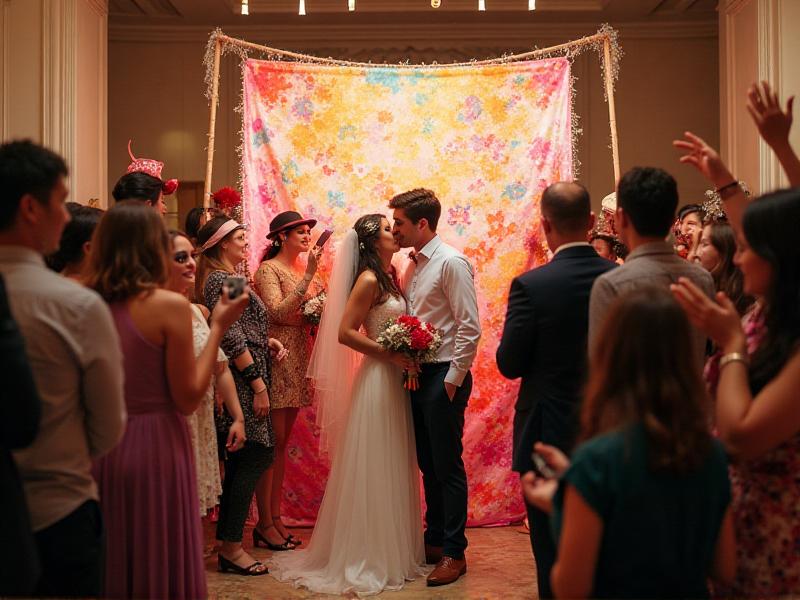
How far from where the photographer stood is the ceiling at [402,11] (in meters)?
7.75

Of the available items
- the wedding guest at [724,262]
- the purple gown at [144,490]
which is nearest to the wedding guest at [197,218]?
the purple gown at [144,490]

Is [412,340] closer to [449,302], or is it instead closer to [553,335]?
[449,302]

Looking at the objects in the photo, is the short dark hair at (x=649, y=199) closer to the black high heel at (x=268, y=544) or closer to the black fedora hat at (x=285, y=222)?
the black fedora hat at (x=285, y=222)

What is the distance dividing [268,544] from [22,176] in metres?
3.04

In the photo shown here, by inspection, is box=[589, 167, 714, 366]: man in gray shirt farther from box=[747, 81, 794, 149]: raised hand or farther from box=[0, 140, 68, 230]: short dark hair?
box=[0, 140, 68, 230]: short dark hair

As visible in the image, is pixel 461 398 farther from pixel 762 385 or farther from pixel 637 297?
pixel 637 297

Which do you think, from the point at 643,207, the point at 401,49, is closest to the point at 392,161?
the point at 643,207

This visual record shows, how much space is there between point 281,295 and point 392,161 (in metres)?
1.04

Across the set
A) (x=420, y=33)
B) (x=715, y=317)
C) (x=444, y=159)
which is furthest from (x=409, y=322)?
(x=420, y=33)

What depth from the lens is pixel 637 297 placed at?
1640mm

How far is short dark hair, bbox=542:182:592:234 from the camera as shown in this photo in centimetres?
304

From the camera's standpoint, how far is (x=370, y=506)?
3947mm

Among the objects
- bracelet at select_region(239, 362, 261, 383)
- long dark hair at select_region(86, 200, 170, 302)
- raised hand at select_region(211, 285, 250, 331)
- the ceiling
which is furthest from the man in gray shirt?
the ceiling

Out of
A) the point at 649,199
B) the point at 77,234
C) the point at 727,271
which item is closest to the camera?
the point at 649,199
